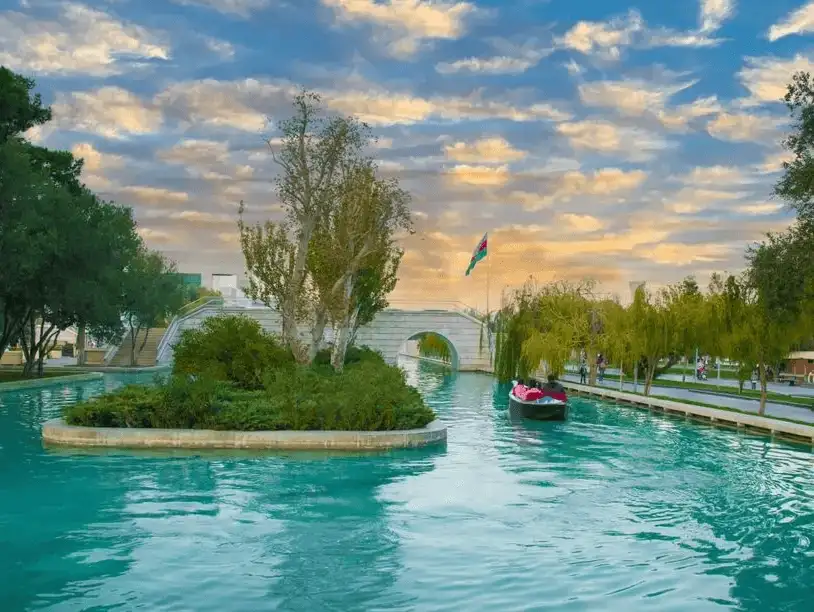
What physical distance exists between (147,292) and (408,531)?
57.1 meters

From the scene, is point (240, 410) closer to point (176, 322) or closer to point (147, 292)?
point (147, 292)

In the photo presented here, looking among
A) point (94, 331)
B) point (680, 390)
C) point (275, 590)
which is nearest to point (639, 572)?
point (275, 590)

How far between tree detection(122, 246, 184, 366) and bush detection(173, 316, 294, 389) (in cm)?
2424

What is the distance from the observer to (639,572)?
1166 centimetres

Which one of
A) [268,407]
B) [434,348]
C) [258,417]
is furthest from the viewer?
[434,348]

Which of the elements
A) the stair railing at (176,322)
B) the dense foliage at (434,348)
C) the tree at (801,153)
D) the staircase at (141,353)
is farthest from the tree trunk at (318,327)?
the dense foliage at (434,348)

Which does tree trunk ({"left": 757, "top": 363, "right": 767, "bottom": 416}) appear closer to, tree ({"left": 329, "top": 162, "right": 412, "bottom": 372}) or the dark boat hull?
the dark boat hull

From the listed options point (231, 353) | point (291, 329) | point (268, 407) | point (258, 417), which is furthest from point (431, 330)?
point (258, 417)

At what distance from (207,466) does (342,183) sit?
22.9 metres

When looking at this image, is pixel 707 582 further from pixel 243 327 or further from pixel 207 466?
pixel 243 327

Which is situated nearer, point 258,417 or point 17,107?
point 258,417

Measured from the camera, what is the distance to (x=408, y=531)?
13.6 meters

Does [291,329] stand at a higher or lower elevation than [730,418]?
higher

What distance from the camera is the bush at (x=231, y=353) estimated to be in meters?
34.0
